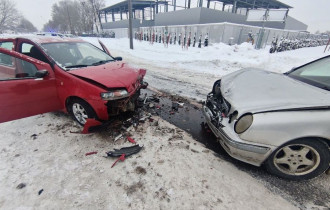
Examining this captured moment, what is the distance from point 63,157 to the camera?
263 centimetres

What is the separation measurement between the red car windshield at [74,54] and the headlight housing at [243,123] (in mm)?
3019

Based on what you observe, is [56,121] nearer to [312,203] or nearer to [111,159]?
[111,159]

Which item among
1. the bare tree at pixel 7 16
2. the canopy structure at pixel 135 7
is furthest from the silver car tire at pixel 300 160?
the bare tree at pixel 7 16

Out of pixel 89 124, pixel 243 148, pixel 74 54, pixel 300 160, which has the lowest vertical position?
pixel 89 124

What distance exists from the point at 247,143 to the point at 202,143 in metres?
0.98

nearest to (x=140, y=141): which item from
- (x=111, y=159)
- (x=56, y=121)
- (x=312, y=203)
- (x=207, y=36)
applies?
(x=111, y=159)

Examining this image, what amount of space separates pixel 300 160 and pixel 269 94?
92 cm

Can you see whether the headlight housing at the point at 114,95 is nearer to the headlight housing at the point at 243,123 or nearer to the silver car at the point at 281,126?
the silver car at the point at 281,126

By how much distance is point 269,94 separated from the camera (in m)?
2.44

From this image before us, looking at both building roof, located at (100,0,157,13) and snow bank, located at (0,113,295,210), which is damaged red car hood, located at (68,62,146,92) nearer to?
snow bank, located at (0,113,295,210)

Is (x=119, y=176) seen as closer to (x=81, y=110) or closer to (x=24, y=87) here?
(x=81, y=110)

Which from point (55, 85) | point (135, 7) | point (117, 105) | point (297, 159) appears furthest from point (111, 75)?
point (135, 7)

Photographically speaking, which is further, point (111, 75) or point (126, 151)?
point (111, 75)

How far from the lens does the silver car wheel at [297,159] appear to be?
214cm
